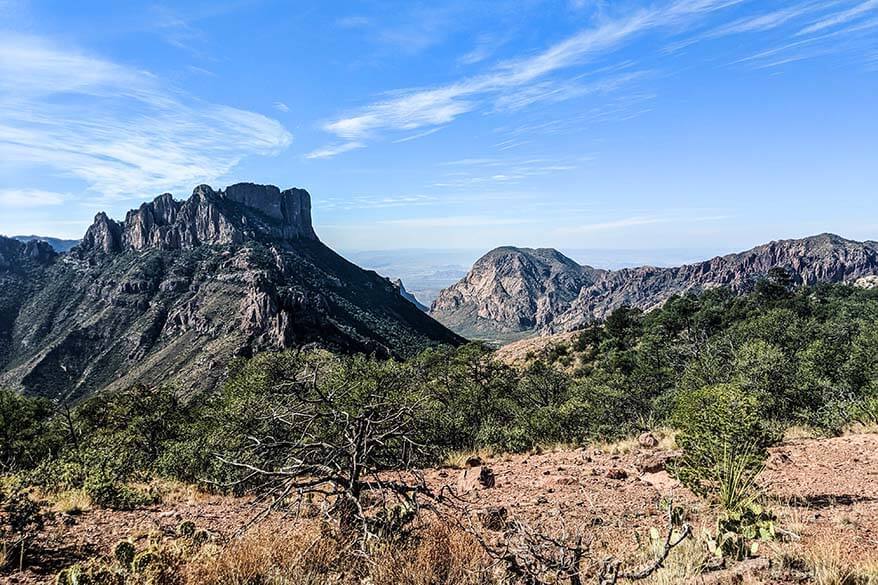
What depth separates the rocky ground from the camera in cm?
507

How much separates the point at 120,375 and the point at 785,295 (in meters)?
121

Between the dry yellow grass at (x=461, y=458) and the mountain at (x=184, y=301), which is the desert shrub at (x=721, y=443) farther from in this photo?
the mountain at (x=184, y=301)

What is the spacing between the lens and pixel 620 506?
7.38 meters

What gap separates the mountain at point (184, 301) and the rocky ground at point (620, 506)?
74037 millimetres

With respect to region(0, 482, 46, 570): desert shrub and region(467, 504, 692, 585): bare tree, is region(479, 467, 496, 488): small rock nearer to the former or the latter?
region(467, 504, 692, 585): bare tree

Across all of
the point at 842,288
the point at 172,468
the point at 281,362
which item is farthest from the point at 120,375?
the point at 842,288

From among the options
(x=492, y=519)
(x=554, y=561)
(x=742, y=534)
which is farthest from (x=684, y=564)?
(x=492, y=519)

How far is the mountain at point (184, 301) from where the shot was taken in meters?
98.9

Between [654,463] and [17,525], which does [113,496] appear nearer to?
[17,525]

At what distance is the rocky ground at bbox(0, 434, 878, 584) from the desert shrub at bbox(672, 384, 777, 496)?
0.45 meters

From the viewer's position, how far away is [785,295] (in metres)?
68.8

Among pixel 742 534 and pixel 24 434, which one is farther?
pixel 24 434

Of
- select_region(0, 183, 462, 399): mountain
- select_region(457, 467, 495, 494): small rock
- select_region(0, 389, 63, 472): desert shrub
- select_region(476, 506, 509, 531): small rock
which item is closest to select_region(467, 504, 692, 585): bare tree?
select_region(476, 506, 509, 531): small rock

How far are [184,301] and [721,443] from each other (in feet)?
432
